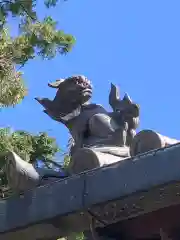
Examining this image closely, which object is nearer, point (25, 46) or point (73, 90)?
point (73, 90)

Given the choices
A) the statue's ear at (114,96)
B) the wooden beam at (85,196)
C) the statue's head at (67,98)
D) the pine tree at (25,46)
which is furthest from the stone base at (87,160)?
the pine tree at (25,46)

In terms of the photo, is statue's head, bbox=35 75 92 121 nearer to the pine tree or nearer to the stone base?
the stone base

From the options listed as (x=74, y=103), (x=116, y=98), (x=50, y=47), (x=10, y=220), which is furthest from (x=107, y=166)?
(x=50, y=47)

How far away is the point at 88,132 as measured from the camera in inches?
158

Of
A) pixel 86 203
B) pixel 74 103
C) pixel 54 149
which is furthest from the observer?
pixel 54 149

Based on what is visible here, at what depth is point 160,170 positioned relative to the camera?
2719mm

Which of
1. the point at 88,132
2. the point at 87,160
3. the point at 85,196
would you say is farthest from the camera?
the point at 88,132

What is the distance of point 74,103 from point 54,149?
1075 cm

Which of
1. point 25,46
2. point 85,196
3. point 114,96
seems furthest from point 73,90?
point 25,46

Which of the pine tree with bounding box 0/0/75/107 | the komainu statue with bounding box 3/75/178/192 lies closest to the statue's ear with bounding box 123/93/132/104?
the komainu statue with bounding box 3/75/178/192

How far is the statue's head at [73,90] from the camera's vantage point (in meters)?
4.24

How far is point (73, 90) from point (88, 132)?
1.18 feet

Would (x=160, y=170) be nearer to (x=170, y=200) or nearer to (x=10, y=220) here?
(x=170, y=200)

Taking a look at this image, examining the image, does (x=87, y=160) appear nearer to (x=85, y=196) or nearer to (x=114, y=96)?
(x=85, y=196)
